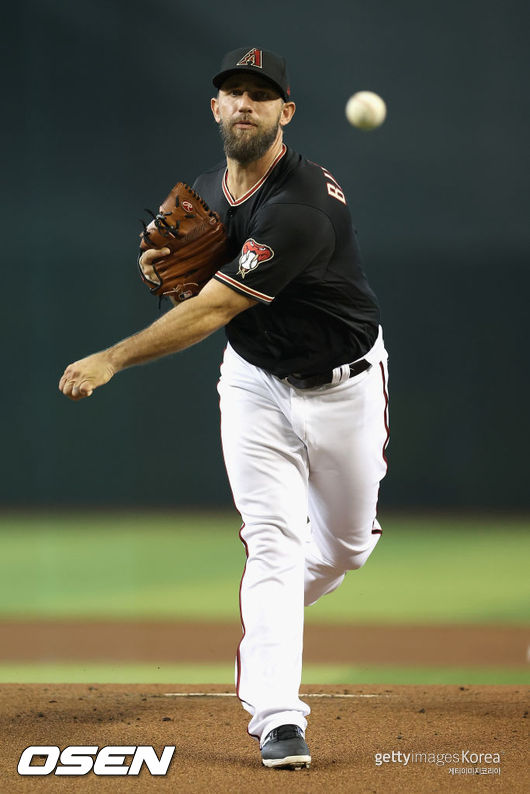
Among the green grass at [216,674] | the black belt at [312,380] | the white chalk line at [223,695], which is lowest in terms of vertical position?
the green grass at [216,674]

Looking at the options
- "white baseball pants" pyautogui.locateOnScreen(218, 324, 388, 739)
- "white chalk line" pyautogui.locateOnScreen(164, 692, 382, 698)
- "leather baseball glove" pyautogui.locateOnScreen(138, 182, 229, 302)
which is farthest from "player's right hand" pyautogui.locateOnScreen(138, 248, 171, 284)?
"white chalk line" pyautogui.locateOnScreen(164, 692, 382, 698)

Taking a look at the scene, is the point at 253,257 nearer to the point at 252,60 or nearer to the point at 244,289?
the point at 244,289

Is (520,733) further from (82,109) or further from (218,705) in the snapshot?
(82,109)

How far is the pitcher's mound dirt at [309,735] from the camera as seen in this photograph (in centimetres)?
237

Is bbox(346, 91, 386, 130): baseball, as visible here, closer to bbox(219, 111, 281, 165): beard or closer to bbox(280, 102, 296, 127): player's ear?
bbox(280, 102, 296, 127): player's ear

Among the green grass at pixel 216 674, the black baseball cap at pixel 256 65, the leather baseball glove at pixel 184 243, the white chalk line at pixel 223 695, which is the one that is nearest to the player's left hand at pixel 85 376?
the leather baseball glove at pixel 184 243

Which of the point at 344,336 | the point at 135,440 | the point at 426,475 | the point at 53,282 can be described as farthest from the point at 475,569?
the point at 53,282

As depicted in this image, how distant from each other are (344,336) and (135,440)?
565cm

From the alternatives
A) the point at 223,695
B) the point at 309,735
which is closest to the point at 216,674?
the point at 223,695

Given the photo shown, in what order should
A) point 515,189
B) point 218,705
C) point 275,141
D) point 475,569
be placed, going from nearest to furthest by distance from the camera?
point 275,141, point 218,705, point 475,569, point 515,189

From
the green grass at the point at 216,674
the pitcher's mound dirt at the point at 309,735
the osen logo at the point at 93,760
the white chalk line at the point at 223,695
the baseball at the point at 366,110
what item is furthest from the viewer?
the baseball at the point at 366,110

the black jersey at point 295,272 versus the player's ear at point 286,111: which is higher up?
the player's ear at point 286,111

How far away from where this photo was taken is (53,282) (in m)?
8.42

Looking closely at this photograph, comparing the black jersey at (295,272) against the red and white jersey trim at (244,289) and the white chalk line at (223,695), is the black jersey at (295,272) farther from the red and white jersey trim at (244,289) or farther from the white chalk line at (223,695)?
the white chalk line at (223,695)
